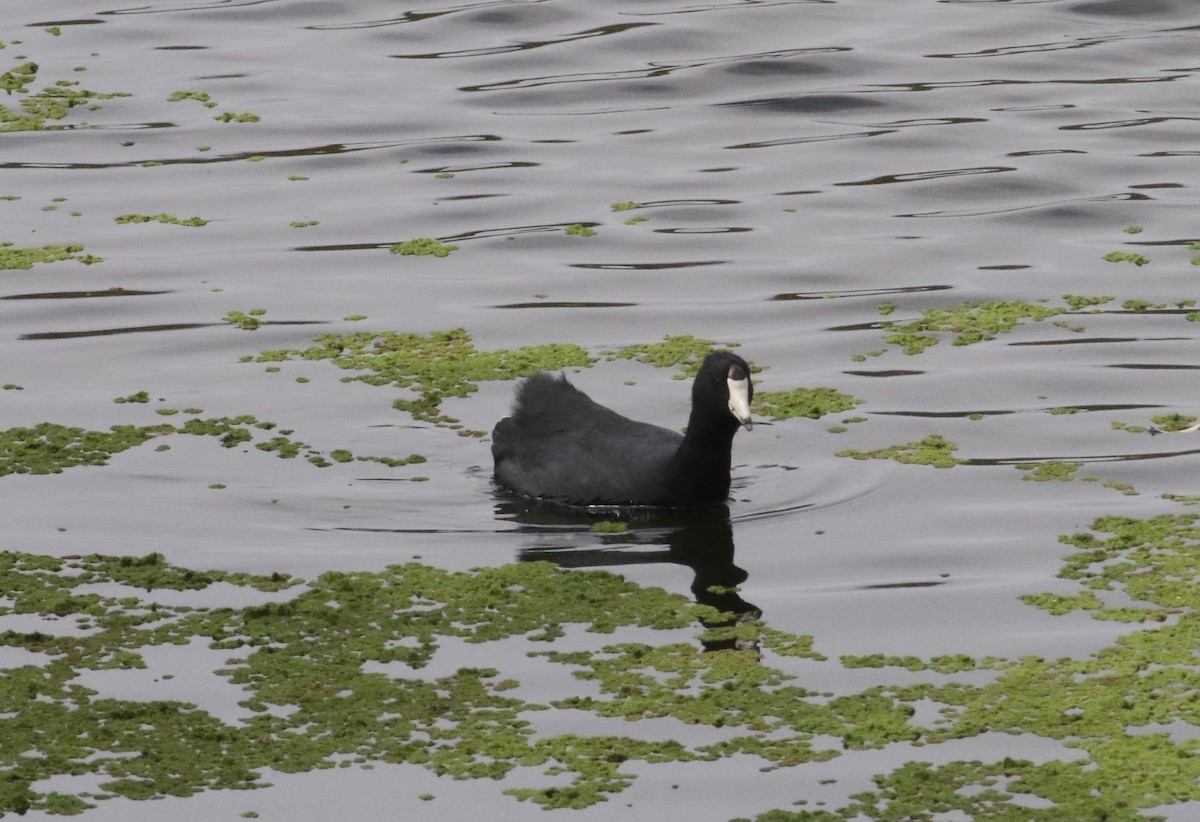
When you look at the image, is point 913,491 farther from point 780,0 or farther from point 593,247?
point 780,0

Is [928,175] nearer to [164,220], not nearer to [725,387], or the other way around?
[164,220]

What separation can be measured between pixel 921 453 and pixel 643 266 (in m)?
4.24

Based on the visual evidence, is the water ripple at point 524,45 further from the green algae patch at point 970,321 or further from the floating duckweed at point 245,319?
the green algae patch at point 970,321

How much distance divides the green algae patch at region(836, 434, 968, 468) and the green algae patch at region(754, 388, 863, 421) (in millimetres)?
614

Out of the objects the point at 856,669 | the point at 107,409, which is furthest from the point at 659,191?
the point at 856,669

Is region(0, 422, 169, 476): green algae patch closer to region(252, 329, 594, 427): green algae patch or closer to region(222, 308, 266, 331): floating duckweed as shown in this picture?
region(252, 329, 594, 427): green algae patch

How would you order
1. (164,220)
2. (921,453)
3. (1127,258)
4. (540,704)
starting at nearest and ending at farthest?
(540,704)
(921,453)
(1127,258)
(164,220)

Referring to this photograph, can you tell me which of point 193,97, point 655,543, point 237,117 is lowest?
point 655,543

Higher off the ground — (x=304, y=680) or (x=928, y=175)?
(x=928, y=175)

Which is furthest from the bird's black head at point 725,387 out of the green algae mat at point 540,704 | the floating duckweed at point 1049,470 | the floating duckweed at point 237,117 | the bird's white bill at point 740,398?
the floating duckweed at point 237,117

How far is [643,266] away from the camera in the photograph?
1402 centimetres

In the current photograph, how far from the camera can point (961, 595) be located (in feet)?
27.0

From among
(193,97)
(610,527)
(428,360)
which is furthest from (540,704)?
(193,97)

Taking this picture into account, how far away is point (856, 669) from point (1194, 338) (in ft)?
17.7
